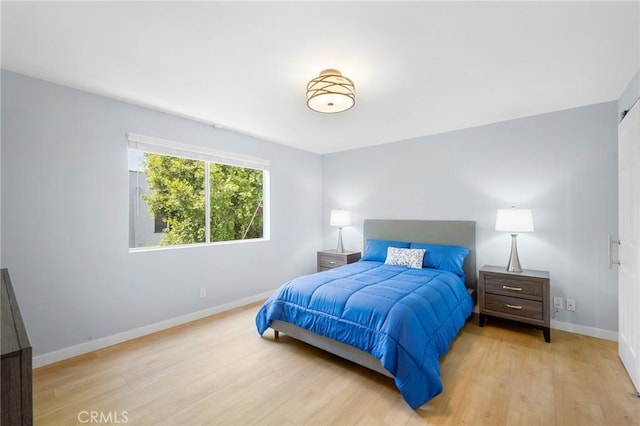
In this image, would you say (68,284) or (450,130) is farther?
(450,130)

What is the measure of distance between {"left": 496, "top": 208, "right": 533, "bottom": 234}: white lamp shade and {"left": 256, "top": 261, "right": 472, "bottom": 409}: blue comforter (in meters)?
0.76

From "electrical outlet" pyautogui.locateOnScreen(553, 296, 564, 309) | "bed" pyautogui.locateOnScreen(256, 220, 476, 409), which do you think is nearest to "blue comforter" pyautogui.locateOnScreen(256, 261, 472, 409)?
"bed" pyautogui.locateOnScreen(256, 220, 476, 409)

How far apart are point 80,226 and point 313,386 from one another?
2503 millimetres

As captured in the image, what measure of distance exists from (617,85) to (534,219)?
1.42 metres

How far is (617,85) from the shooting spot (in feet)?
8.05

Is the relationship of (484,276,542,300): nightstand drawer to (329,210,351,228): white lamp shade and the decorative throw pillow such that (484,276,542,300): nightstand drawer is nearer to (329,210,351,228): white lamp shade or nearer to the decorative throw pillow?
the decorative throw pillow

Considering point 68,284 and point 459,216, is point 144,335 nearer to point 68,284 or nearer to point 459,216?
point 68,284

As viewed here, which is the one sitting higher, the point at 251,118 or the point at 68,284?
the point at 251,118

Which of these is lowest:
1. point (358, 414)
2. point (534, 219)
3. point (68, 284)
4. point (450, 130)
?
point (358, 414)

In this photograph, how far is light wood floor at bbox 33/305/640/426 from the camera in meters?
1.77

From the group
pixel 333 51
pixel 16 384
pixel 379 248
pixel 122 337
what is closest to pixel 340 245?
pixel 379 248

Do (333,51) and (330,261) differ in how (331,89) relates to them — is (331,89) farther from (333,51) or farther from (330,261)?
(330,261)

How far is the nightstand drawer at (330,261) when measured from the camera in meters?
4.38

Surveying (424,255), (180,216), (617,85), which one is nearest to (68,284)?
(180,216)
